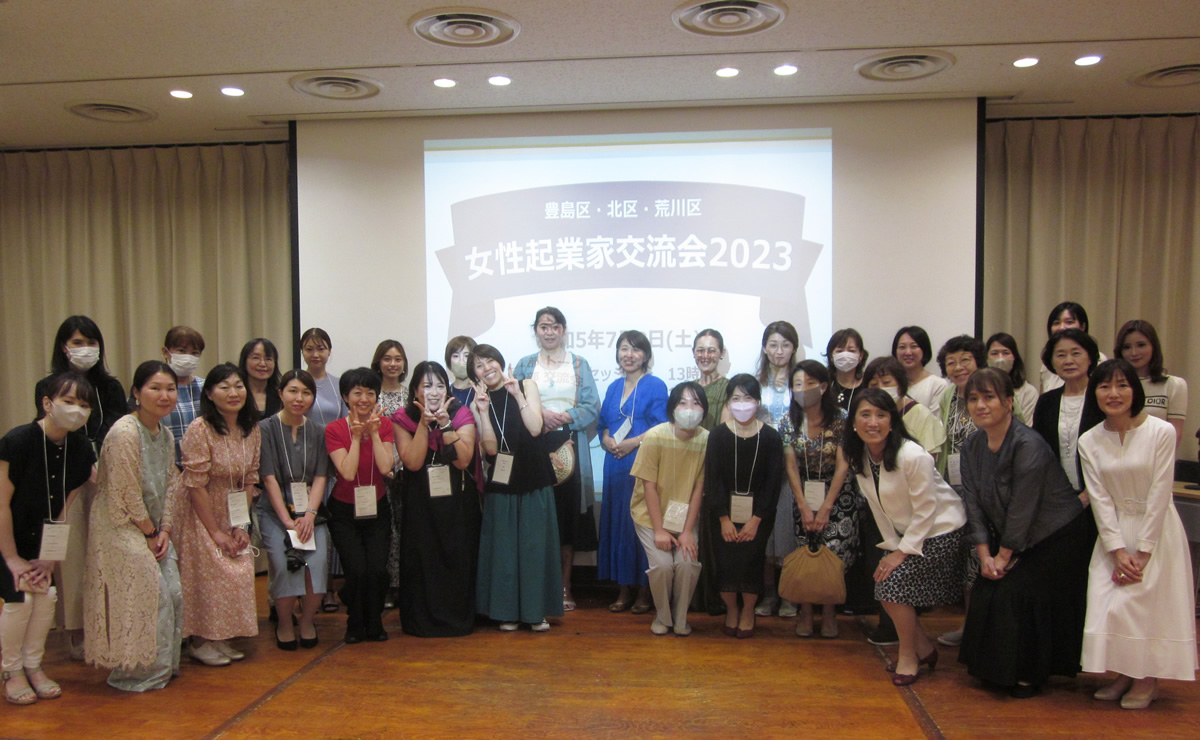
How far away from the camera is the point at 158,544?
3445 millimetres

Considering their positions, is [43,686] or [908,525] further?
[908,525]

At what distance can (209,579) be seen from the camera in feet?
12.0

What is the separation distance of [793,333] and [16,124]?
17.5 feet

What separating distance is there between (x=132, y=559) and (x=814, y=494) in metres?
3.02

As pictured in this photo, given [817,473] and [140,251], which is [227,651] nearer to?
[817,473]

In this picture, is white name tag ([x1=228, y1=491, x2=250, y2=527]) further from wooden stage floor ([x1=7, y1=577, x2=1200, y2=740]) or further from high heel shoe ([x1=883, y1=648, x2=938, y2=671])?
high heel shoe ([x1=883, y1=648, x2=938, y2=671])

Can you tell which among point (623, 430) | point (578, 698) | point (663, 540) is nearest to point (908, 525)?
point (663, 540)

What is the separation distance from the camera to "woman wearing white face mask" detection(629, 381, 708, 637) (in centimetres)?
407

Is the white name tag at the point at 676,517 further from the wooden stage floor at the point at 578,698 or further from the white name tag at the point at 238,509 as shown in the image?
the white name tag at the point at 238,509

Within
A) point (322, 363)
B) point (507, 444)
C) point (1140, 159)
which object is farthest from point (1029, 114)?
point (322, 363)

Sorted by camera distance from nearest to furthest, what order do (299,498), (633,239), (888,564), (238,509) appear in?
(888,564), (238,509), (299,498), (633,239)

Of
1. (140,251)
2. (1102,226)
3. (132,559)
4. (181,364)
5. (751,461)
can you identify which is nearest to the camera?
(132,559)

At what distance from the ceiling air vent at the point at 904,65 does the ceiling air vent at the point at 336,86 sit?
2770 millimetres

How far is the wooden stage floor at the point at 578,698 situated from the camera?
304cm
